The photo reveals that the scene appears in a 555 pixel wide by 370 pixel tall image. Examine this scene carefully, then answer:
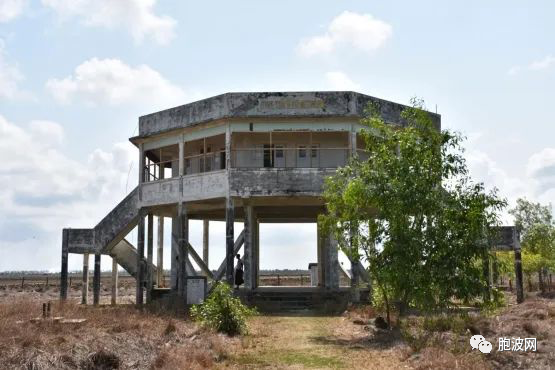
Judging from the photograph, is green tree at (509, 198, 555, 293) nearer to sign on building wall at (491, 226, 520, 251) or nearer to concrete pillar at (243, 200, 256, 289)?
sign on building wall at (491, 226, 520, 251)

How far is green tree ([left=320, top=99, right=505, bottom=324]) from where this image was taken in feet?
47.0

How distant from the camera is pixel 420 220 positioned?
48.9ft

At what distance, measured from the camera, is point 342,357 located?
41.3 ft

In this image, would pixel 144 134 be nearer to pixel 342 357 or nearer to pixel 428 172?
pixel 428 172

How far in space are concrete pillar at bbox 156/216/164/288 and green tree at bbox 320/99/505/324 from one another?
1483 centimetres

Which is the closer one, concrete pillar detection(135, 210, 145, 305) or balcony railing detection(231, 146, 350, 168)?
balcony railing detection(231, 146, 350, 168)

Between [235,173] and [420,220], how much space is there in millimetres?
9542

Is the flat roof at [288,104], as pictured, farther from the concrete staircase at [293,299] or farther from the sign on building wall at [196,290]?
the concrete staircase at [293,299]

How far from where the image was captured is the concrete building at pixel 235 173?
22.8 metres

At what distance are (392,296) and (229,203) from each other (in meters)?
8.72

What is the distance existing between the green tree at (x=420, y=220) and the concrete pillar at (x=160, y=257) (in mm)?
14827

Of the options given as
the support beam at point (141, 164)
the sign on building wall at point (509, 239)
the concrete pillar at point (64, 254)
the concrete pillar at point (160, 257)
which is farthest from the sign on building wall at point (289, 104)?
the concrete pillar at point (64, 254)

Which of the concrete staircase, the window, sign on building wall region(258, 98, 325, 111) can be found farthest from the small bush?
the window

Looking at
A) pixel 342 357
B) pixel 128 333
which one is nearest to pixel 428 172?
pixel 342 357
